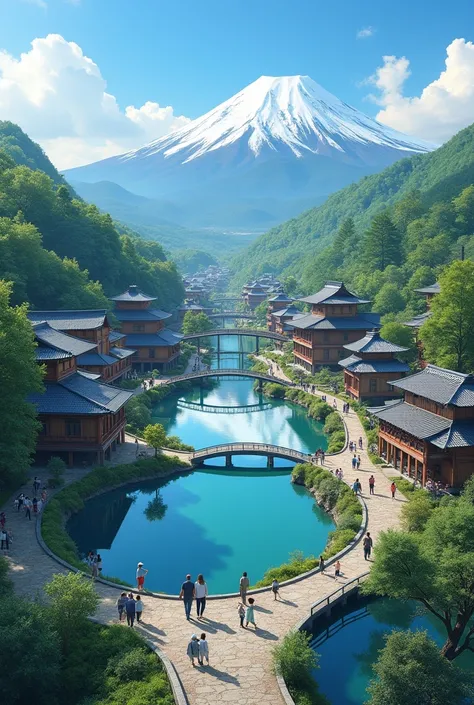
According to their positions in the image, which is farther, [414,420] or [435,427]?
[414,420]

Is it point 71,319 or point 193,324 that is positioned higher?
point 71,319

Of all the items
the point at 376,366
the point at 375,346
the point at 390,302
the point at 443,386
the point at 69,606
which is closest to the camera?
the point at 69,606

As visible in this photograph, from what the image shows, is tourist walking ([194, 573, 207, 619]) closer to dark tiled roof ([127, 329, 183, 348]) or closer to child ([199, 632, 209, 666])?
child ([199, 632, 209, 666])

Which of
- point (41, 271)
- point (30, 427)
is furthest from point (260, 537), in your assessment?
point (41, 271)

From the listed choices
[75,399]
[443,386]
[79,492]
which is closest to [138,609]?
[79,492]

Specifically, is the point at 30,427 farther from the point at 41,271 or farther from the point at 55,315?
the point at 41,271

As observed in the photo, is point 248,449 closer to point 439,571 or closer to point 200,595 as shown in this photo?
point 200,595

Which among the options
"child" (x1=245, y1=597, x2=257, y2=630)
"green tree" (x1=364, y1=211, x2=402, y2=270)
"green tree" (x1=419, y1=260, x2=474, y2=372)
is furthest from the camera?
"green tree" (x1=364, y1=211, x2=402, y2=270)

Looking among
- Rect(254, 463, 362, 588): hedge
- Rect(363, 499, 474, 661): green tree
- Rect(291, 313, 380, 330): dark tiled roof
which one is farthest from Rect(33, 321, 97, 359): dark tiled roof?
Rect(291, 313, 380, 330): dark tiled roof
